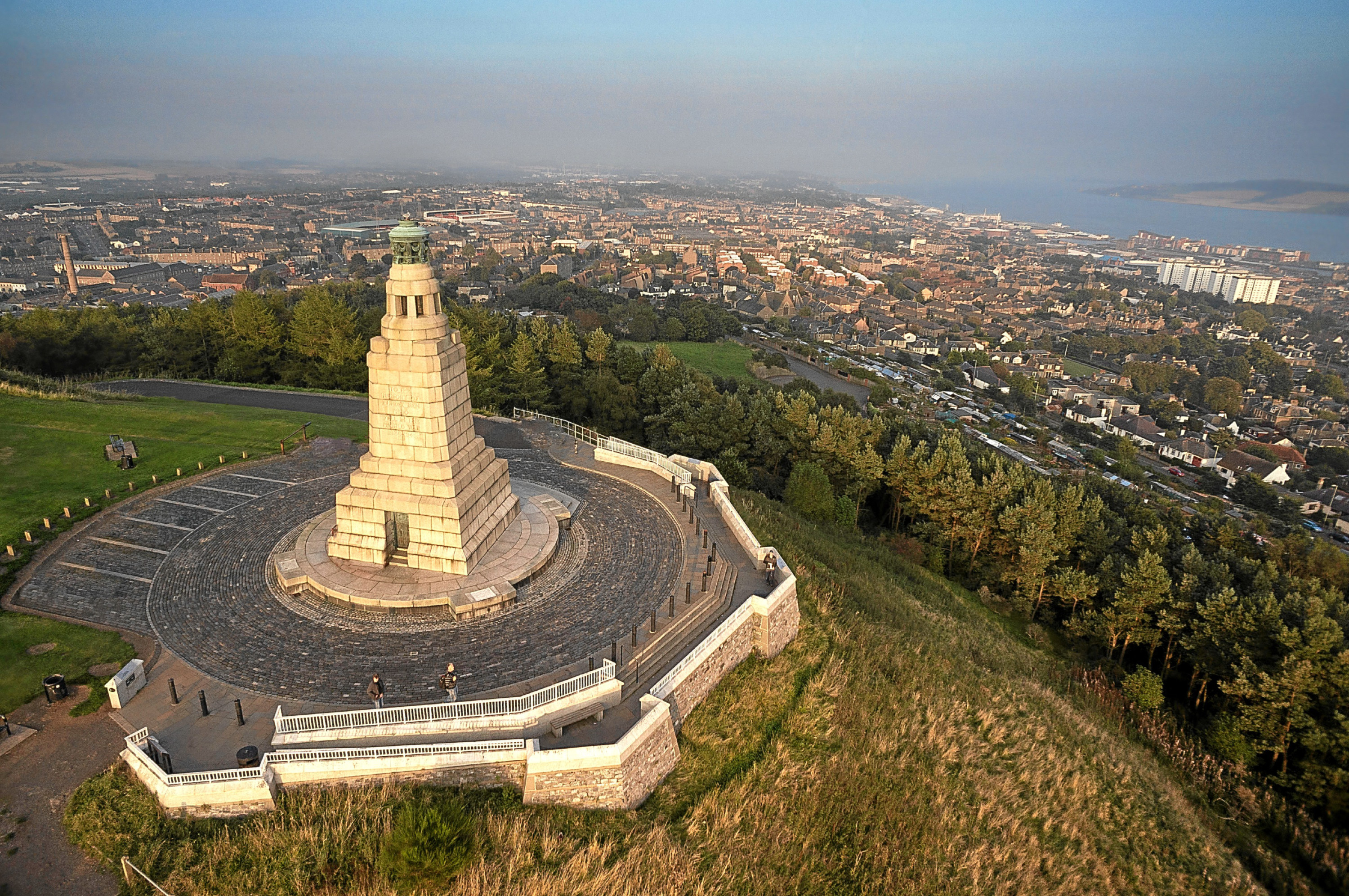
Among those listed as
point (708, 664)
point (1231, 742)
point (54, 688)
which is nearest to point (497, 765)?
point (708, 664)

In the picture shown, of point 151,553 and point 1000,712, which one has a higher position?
point 151,553

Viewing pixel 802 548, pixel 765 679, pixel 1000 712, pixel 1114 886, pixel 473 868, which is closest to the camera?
pixel 473 868

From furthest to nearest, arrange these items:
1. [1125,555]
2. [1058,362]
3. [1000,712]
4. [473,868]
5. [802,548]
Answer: [1058,362] → [1125,555] → [802,548] → [1000,712] → [473,868]

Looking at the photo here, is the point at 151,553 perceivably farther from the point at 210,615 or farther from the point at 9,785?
the point at 9,785

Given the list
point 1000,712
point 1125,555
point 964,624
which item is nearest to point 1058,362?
point 1125,555

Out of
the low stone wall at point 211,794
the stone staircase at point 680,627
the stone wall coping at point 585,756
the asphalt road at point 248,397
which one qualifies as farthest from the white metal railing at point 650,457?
the low stone wall at point 211,794

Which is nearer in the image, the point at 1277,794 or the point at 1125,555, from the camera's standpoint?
the point at 1277,794

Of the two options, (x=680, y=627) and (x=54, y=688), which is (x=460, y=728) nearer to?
(x=680, y=627)

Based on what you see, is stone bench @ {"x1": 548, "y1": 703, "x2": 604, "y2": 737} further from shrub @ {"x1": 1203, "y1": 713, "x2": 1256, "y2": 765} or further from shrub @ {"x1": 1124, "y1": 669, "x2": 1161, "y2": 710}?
shrub @ {"x1": 1203, "y1": 713, "x2": 1256, "y2": 765}
